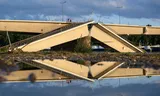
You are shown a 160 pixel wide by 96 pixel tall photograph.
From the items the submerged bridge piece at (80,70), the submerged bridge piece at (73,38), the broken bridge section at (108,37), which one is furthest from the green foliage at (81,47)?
the submerged bridge piece at (80,70)

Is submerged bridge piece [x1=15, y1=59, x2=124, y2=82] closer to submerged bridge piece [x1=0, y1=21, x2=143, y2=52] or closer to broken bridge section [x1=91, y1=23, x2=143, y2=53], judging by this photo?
submerged bridge piece [x1=0, y1=21, x2=143, y2=52]

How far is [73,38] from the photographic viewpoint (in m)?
72.8

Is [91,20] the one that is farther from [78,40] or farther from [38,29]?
[38,29]

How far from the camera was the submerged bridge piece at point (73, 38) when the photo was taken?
→ 68.7 m

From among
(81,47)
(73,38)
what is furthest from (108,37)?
(73,38)

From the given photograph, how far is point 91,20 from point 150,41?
77.1 meters

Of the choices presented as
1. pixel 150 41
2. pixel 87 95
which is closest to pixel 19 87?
pixel 87 95

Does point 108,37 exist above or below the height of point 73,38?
above

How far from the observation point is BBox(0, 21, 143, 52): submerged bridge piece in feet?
225

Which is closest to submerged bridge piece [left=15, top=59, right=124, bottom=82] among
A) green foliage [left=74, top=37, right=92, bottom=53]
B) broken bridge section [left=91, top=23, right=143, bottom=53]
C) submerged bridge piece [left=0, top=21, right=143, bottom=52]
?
submerged bridge piece [left=0, top=21, right=143, bottom=52]

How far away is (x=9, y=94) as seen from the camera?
16.7 meters

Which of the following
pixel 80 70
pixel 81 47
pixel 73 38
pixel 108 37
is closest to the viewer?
pixel 80 70

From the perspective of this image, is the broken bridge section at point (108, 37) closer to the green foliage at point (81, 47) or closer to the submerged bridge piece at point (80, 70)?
the green foliage at point (81, 47)

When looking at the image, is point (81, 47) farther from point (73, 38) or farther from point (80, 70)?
point (80, 70)
